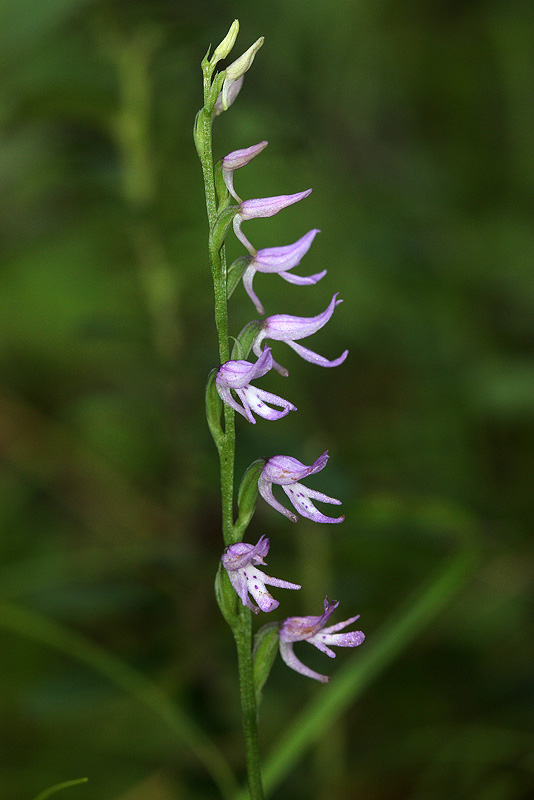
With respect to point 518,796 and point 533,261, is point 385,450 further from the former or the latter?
point 518,796

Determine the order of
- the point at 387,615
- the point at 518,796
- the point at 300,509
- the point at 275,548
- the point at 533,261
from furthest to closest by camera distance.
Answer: the point at 533,261
the point at 387,615
the point at 275,548
the point at 518,796
the point at 300,509

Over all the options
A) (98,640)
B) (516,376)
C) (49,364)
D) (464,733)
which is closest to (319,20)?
(49,364)

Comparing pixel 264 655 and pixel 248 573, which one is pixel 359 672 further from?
pixel 248 573

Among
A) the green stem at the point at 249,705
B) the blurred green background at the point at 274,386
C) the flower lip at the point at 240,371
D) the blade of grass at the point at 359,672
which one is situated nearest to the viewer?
the flower lip at the point at 240,371

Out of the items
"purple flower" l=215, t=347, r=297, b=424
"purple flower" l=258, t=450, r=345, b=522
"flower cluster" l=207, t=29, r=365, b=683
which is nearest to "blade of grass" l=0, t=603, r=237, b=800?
"flower cluster" l=207, t=29, r=365, b=683

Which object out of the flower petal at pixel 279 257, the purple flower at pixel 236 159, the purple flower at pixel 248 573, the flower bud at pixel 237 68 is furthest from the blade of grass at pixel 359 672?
the flower bud at pixel 237 68

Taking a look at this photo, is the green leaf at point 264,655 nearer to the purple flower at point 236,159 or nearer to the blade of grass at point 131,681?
the blade of grass at point 131,681

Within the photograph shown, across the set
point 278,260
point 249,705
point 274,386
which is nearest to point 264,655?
point 249,705
